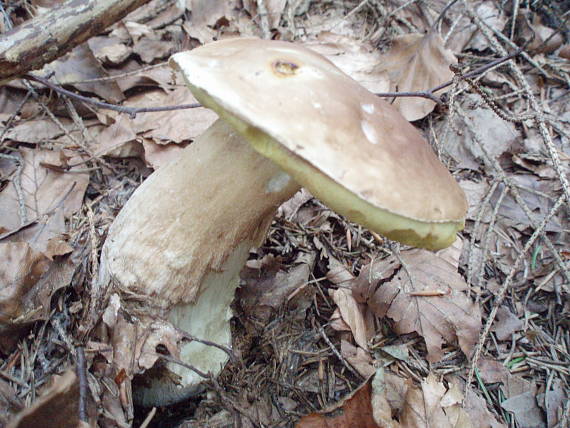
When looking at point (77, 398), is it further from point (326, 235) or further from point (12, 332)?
point (326, 235)

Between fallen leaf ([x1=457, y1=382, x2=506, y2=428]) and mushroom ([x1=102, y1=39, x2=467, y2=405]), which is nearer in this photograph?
mushroom ([x1=102, y1=39, x2=467, y2=405])

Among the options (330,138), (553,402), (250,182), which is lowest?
(553,402)

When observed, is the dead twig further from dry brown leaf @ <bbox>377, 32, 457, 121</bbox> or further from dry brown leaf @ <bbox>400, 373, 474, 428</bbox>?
dry brown leaf @ <bbox>377, 32, 457, 121</bbox>

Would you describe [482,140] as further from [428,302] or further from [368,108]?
[368,108]

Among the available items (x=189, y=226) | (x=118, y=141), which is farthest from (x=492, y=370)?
(x=118, y=141)

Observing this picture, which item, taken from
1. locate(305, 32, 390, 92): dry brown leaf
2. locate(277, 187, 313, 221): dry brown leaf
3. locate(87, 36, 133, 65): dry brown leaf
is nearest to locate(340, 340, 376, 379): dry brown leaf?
locate(277, 187, 313, 221): dry brown leaf

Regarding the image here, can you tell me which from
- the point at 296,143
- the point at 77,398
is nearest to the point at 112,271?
the point at 77,398

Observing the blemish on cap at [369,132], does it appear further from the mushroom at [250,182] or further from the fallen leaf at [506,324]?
the fallen leaf at [506,324]

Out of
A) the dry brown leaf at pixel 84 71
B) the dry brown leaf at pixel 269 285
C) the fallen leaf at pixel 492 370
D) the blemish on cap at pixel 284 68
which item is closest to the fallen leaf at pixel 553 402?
the fallen leaf at pixel 492 370
